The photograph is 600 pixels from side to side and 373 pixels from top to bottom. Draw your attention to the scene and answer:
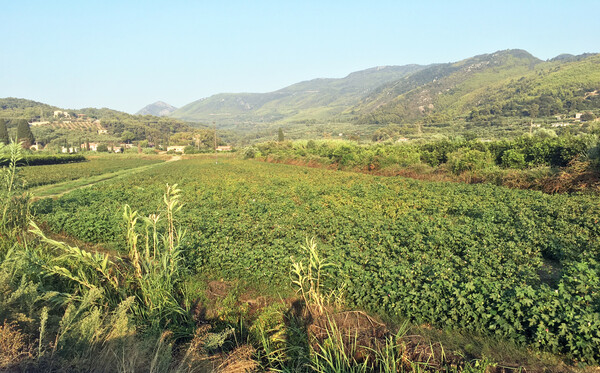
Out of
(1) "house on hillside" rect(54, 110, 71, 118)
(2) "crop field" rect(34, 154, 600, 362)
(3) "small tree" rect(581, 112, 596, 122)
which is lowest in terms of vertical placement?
(2) "crop field" rect(34, 154, 600, 362)

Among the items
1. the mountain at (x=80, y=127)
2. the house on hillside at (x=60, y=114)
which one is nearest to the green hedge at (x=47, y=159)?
the mountain at (x=80, y=127)

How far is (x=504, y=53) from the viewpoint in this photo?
177 m

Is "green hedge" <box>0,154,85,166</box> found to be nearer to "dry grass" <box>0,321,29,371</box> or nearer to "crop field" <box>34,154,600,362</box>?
"crop field" <box>34,154,600,362</box>

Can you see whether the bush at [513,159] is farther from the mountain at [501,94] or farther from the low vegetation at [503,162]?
the mountain at [501,94]

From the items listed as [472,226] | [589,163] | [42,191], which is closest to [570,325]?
[472,226]

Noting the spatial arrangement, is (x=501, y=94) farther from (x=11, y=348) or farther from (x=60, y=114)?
(x=60, y=114)

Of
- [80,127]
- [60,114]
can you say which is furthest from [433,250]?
[60,114]

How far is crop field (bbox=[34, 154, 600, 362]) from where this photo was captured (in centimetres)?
429

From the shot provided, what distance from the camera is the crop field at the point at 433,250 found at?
14.1 ft

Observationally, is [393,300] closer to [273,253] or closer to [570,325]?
[570,325]

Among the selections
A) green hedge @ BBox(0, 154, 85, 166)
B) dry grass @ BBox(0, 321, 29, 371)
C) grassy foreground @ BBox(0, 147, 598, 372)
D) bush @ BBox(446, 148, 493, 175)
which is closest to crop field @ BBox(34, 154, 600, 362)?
grassy foreground @ BBox(0, 147, 598, 372)

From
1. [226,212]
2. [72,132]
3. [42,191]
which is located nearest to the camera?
[226,212]

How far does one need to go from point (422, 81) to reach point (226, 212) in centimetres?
20802

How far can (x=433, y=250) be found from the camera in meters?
6.70
